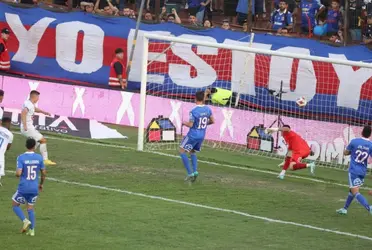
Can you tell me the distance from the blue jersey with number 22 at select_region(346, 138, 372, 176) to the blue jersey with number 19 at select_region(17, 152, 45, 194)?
685 centimetres

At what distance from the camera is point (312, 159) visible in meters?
27.9

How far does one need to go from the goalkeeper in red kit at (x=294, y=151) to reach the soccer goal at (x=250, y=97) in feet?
6.57

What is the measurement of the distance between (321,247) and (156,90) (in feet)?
45.4

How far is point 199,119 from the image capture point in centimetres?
2356

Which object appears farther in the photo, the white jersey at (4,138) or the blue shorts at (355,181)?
the white jersey at (4,138)

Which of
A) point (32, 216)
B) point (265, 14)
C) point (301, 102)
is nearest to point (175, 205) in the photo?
point (32, 216)

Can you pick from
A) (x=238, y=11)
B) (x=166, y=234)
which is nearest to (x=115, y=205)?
(x=166, y=234)

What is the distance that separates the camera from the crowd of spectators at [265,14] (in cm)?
3088

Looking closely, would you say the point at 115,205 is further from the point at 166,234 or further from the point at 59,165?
the point at 59,165

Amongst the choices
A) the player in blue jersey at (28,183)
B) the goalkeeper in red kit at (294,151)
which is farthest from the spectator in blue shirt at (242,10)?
the player in blue jersey at (28,183)

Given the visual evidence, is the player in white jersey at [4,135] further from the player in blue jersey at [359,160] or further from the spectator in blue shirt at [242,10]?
→ the spectator in blue shirt at [242,10]

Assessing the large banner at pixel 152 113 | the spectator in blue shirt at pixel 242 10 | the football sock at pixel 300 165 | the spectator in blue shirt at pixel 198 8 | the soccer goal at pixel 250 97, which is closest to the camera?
the football sock at pixel 300 165

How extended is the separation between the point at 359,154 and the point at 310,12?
11.1m

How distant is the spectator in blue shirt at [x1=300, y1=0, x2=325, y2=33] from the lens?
31.4 meters
